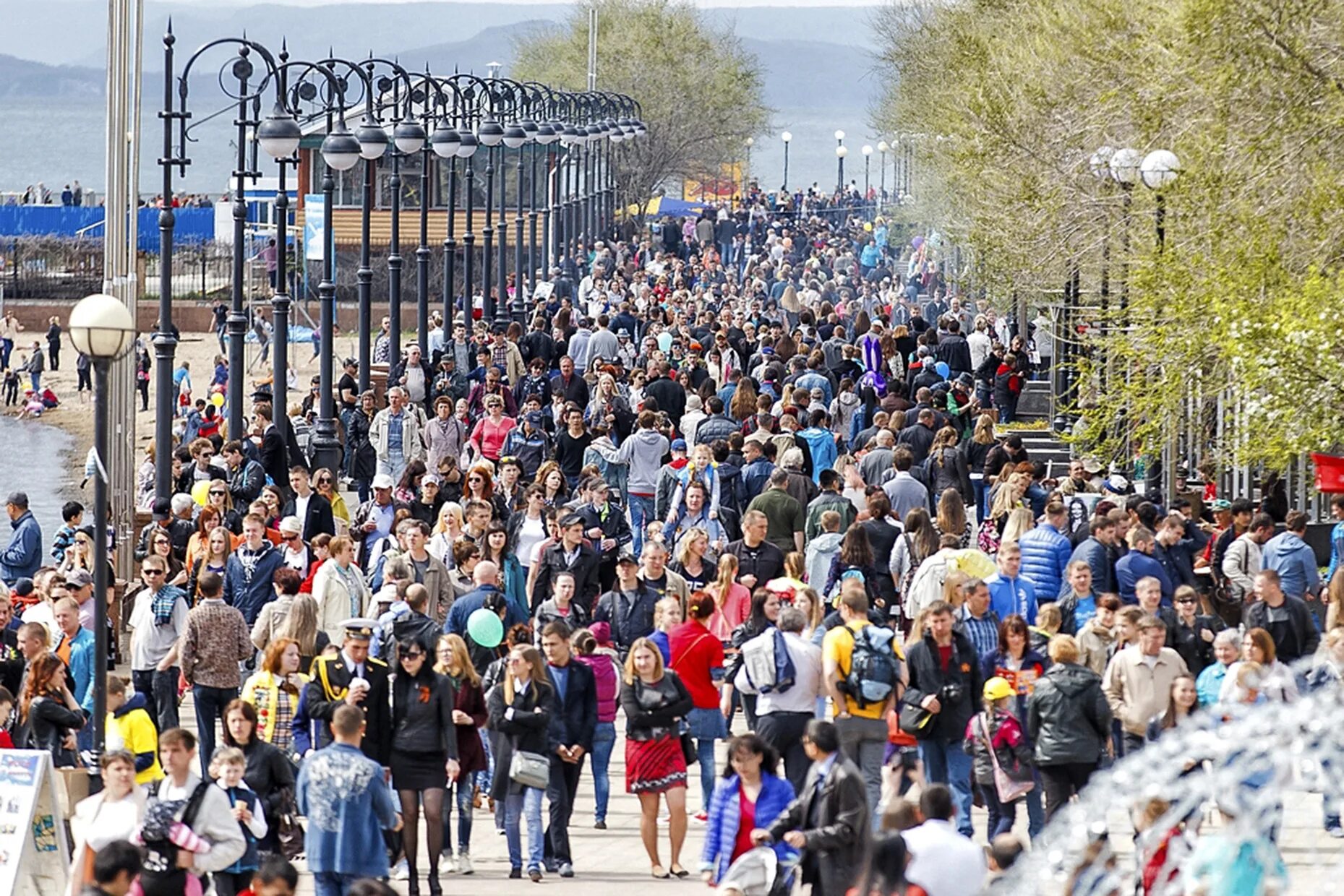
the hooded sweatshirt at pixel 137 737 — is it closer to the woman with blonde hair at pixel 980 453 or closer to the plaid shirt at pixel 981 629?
the plaid shirt at pixel 981 629

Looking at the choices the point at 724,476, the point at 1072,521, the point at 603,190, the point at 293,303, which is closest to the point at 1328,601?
the point at 1072,521

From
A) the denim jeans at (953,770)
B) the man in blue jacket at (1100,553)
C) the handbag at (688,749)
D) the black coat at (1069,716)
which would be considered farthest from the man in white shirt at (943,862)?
the man in blue jacket at (1100,553)

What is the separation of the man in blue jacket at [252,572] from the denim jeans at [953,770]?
4.86 meters

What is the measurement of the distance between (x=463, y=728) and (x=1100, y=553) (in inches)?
211

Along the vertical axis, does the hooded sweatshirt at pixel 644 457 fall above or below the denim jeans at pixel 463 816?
above

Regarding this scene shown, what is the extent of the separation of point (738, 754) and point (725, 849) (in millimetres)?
462

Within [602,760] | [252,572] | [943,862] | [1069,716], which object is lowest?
[602,760]

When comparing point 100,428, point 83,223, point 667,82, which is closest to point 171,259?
point 100,428

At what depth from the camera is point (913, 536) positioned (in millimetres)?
17594

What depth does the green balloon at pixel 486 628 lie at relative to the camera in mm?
14648

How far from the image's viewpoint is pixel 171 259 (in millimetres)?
24312

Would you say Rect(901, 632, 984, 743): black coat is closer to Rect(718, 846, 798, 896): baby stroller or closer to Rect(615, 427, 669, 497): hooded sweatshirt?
Rect(718, 846, 798, 896): baby stroller

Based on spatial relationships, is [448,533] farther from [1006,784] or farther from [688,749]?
[1006,784]

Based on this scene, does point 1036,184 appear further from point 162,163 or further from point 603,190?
point 603,190
